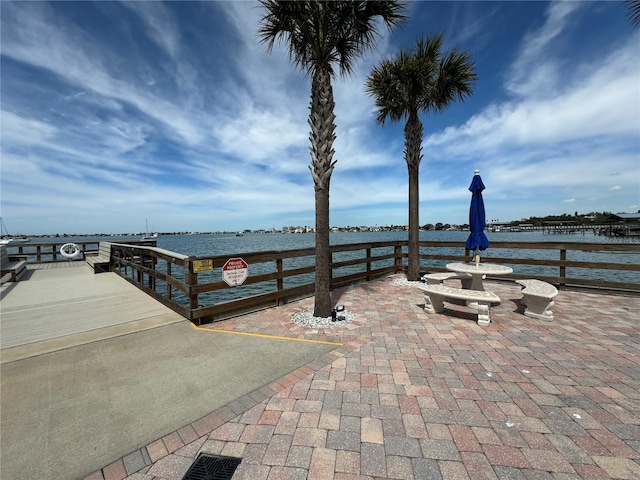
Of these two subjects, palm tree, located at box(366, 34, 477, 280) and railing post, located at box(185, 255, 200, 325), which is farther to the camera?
palm tree, located at box(366, 34, 477, 280)

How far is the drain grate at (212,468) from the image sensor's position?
1775mm

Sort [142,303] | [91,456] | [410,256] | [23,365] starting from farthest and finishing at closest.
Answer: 1. [410,256]
2. [142,303]
3. [23,365]
4. [91,456]

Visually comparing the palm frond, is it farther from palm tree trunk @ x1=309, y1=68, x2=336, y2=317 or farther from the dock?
the dock

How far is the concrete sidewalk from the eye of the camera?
203cm

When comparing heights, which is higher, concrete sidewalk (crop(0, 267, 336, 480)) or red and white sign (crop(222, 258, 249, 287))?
red and white sign (crop(222, 258, 249, 287))

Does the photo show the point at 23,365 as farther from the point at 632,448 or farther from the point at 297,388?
the point at 632,448

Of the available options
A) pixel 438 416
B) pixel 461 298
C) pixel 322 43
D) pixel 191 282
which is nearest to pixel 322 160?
pixel 322 43

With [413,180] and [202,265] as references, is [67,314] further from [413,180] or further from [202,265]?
[413,180]

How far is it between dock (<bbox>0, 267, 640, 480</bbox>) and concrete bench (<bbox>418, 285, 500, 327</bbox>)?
Result: 1.04ft

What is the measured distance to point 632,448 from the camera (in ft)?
6.48

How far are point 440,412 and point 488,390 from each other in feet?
2.36

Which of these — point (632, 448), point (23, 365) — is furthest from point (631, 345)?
point (23, 365)

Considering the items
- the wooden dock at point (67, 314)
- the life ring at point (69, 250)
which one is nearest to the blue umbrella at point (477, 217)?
the wooden dock at point (67, 314)

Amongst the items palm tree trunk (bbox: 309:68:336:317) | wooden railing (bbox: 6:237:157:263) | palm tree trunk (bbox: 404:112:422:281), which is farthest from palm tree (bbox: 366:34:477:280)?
wooden railing (bbox: 6:237:157:263)
